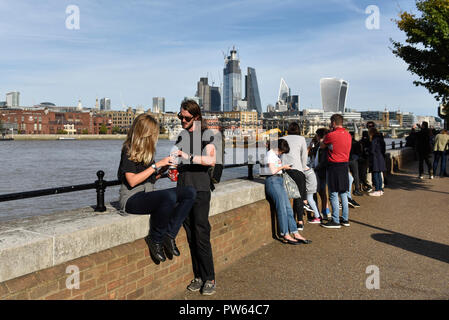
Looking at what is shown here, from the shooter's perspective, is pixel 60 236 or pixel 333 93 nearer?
pixel 60 236

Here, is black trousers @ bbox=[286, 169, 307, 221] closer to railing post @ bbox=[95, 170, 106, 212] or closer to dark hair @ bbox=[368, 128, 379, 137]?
railing post @ bbox=[95, 170, 106, 212]

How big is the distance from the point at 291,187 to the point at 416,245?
2011 millimetres

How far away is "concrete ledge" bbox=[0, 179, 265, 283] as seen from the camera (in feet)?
9.18

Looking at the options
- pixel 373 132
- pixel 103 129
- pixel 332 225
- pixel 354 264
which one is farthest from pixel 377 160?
pixel 103 129

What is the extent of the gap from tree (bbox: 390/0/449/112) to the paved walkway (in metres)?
5.77

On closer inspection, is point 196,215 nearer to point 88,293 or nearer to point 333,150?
point 88,293

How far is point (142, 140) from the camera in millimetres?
3822

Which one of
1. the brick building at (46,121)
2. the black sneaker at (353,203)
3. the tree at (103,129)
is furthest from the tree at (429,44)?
the tree at (103,129)

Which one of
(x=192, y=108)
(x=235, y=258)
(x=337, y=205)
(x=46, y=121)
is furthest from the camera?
(x=46, y=121)

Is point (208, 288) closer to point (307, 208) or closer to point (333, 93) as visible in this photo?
point (307, 208)

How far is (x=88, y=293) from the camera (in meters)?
3.26
